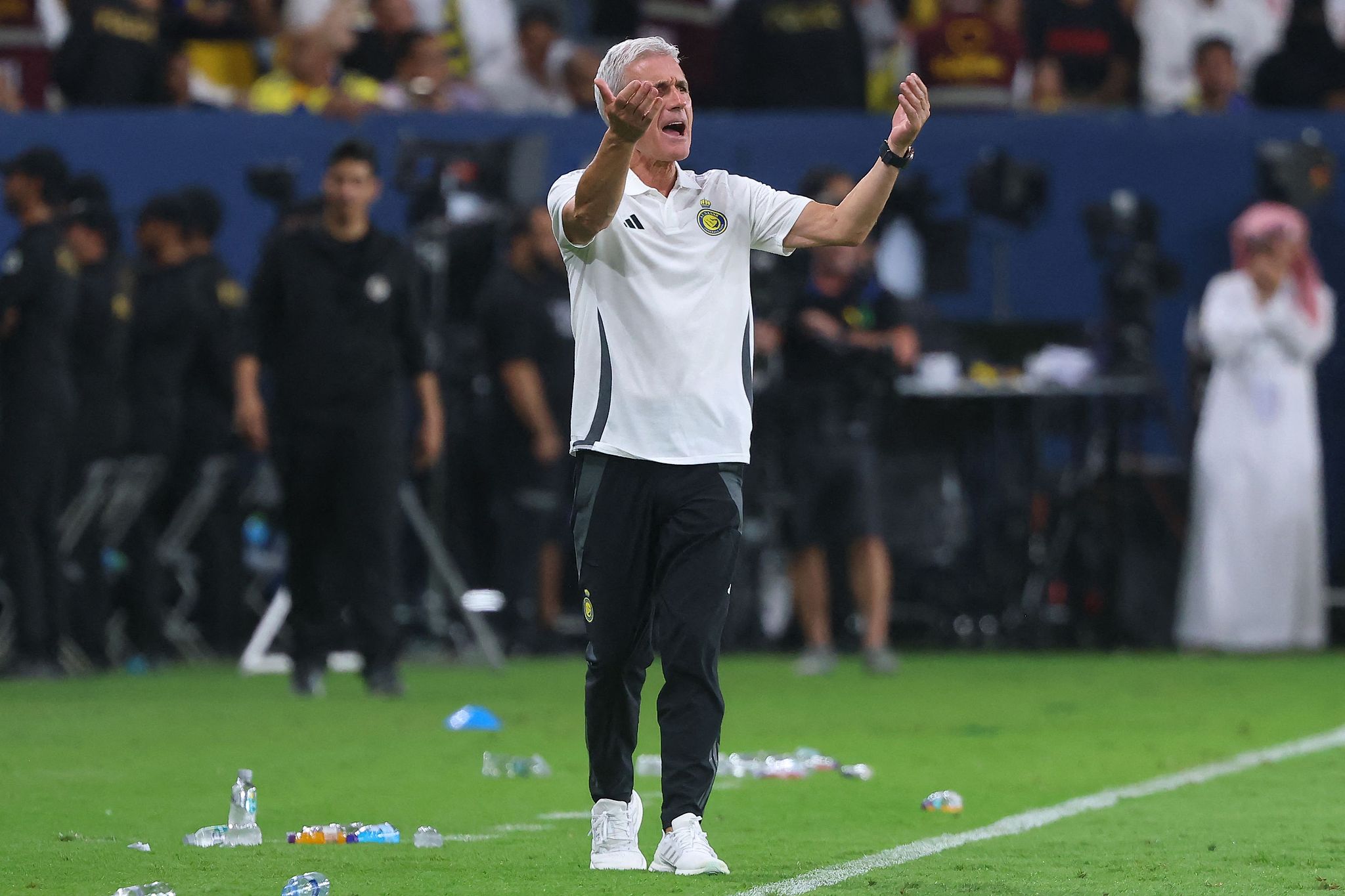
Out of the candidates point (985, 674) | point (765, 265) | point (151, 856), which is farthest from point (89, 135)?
point (151, 856)

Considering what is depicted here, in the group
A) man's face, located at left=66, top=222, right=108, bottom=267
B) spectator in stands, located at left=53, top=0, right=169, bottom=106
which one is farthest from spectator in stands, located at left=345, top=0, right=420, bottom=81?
man's face, located at left=66, top=222, right=108, bottom=267

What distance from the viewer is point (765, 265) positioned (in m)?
13.4

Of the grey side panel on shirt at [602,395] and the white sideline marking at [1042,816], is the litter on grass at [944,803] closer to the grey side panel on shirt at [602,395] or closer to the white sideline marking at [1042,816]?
the white sideline marking at [1042,816]

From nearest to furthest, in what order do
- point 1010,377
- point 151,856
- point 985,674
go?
1. point 151,856
2. point 985,674
3. point 1010,377

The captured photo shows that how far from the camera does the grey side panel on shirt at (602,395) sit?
219 inches

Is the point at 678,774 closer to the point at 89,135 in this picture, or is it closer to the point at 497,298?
the point at 497,298

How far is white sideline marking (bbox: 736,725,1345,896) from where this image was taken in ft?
17.5

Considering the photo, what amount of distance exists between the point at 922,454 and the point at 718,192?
941cm

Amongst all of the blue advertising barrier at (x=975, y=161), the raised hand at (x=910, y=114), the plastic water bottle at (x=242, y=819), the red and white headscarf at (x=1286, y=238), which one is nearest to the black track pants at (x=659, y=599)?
the raised hand at (x=910, y=114)

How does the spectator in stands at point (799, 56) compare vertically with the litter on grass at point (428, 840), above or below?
above

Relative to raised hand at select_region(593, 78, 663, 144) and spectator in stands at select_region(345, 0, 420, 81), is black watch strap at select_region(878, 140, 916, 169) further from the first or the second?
spectator in stands at select_region(345, 0, 420, 81)

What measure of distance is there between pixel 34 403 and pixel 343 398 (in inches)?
84.4

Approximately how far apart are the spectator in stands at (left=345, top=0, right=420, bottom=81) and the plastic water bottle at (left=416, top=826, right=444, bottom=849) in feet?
34.1

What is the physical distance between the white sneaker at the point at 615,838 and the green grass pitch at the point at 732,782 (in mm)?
62
